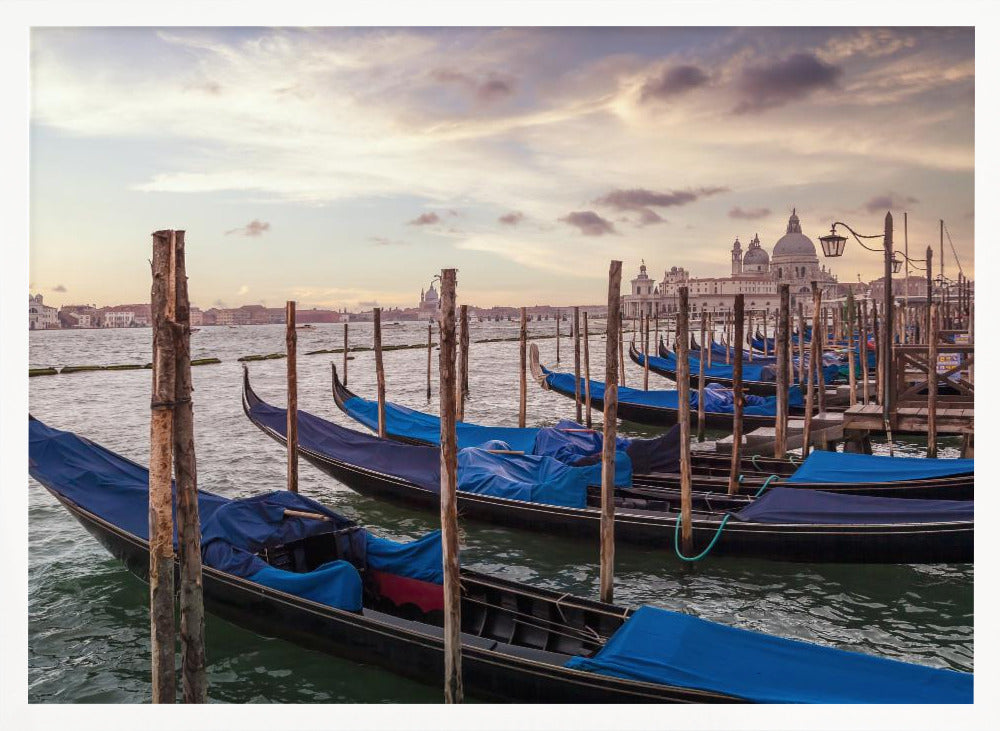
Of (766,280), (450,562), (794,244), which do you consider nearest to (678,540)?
(450,562)

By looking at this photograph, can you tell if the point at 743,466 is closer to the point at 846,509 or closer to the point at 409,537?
the point at 846,509

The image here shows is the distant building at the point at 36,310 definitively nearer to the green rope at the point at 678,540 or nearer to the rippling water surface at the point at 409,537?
the rippling water surface at the point at 409,537

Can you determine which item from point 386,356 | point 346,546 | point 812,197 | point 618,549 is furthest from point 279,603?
point 386,356

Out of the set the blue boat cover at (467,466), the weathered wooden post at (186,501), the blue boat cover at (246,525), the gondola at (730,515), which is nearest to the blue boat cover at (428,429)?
the blue boat cover at (467,466)

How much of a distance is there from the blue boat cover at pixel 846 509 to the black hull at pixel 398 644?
185 cm

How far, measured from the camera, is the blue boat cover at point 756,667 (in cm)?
250

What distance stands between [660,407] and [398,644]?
26.2 ft

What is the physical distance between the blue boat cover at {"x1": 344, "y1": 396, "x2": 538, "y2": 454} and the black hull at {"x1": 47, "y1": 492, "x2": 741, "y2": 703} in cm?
330

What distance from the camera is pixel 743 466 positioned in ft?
22.7

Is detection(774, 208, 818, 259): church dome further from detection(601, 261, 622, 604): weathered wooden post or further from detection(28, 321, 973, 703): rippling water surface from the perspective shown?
detection(601, 261, 622, 604): weathered wooden post

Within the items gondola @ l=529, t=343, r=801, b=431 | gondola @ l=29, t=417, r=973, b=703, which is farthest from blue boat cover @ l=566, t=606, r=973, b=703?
gondola @ l=529, t=343, r=801, b=431

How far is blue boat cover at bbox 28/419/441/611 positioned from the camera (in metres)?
3.65

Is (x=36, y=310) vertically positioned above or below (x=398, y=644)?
above

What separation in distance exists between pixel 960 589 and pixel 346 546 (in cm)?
353
